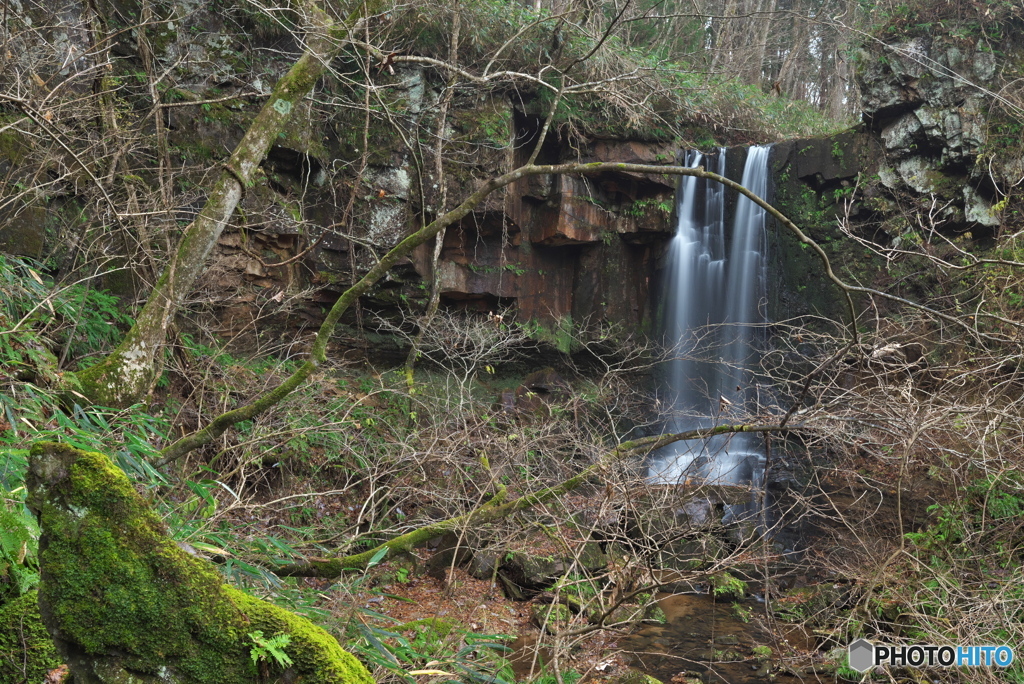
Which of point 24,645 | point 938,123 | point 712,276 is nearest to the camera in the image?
point 24,645

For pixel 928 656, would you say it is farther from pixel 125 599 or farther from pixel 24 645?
pixel 24 645

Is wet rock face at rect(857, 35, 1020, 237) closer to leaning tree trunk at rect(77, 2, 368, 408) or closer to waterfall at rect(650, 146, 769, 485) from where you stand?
waterfall at rect(650, 146, 769, 485)

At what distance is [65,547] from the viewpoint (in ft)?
5.65

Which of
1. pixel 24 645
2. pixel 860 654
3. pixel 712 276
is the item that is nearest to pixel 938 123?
pixel 712 276

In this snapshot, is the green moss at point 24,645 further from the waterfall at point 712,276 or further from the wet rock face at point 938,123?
the wet rock face at point 938,123

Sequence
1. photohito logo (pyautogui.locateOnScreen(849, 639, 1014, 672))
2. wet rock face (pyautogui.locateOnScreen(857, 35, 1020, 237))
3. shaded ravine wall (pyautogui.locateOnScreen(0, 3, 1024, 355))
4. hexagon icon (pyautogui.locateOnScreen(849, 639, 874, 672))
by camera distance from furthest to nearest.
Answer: wet rock face (pyautogui.locateOnScreen(857, 35, 1020, 237))
shaded ravine wall (pyautogui.locateOnScreen(0, 3, 1024, 355))
hexagon icon (pyautogui.locateOnScreen(849, 639, 874, 672))
photohito logo (pyautogui.locateOnScreen(849, 639, 1014, 672))

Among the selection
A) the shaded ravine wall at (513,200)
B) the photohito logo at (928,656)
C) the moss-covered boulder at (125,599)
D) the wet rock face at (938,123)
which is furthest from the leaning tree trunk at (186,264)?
the wet rock face at (938,123)

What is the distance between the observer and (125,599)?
1.73 metres

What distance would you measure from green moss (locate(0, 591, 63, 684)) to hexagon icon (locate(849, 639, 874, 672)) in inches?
227

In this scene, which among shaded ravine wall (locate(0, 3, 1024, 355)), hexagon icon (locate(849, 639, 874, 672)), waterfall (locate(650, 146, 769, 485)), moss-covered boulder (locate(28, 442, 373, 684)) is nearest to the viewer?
moss-covered boulder (locate(28, 442, 373, 684))

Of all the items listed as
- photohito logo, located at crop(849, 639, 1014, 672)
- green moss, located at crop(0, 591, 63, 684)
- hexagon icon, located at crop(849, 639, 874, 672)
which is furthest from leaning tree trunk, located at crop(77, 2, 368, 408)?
hexagon icon, located at crop(849, 639, 874, 672)

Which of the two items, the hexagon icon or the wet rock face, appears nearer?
the hexagon icon

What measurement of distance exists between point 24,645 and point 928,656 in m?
5.74

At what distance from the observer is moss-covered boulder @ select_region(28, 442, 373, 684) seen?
5.62ft
